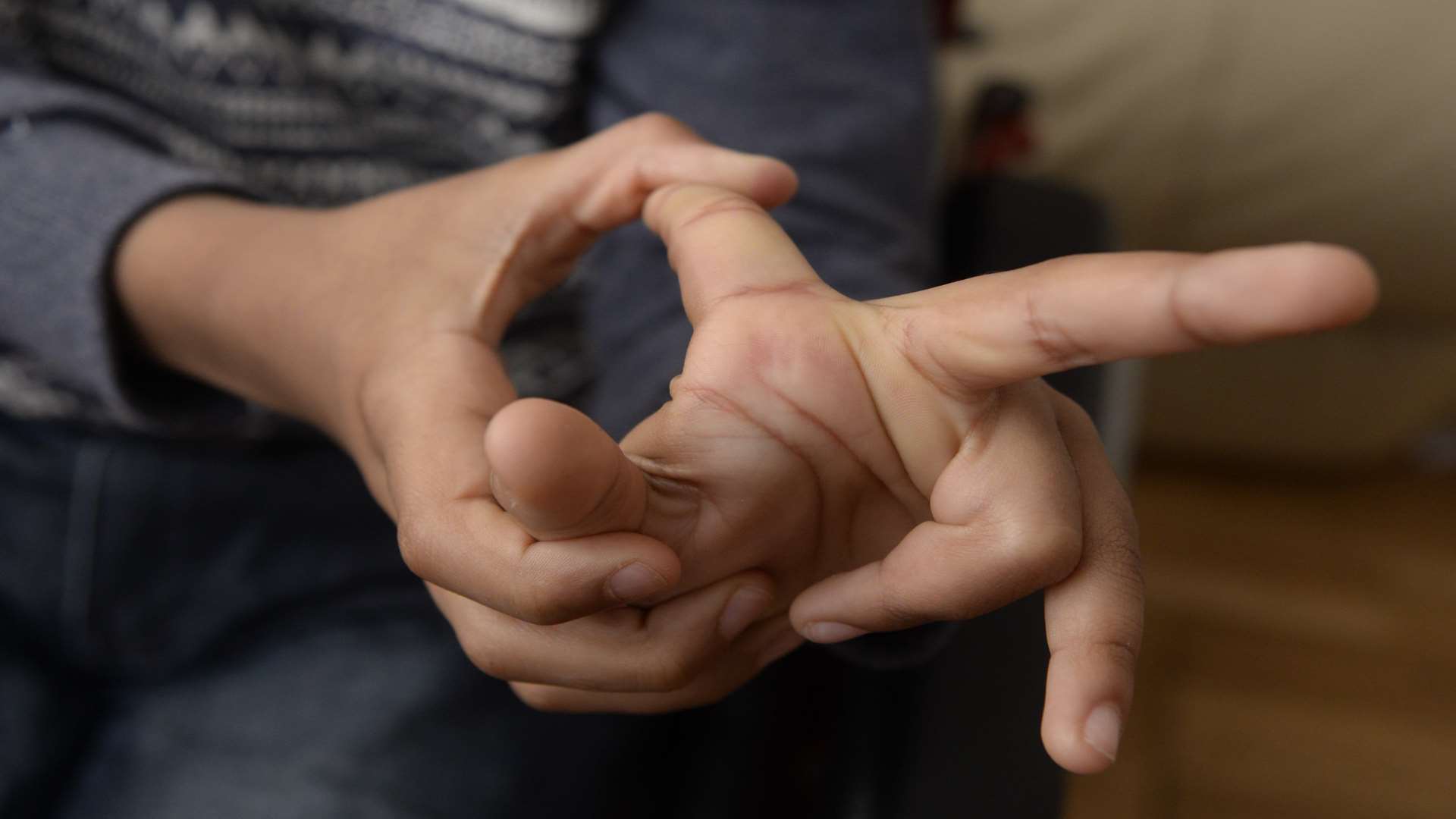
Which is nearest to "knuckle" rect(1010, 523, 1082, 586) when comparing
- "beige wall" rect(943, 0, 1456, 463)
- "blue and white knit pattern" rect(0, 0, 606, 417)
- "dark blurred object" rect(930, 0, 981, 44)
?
"blue and white knit pattern" rect(0, 0, 606, 417)

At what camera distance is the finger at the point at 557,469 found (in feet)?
0.52

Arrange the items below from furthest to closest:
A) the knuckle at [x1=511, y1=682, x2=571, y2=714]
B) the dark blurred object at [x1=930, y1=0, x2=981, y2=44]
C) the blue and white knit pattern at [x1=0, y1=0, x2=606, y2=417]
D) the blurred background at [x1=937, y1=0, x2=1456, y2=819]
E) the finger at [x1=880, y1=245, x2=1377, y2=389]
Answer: the blurred background at [x1=937, y1=0, x2=1456, y2=819], the dark blurred object at [x1=930, y1=0, x2=981, y2=44], the blue and white knit pattern at [x1=0, y1=0, x2=606, y2=417], the knuckle at [x1=511, y1=682, x2=571, y2=714], the finger at [x1=880, y1=245, x2=1377, y2=389]

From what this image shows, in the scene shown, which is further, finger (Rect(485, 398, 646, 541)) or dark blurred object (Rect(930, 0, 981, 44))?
dark blurred object (Rect(930, 0, 981, 44))

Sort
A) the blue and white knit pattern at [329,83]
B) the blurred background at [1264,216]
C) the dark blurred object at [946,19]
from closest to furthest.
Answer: the blue and white knit pattern at [329,83] < the dark blurred object at [946,19] < the blurred background at [1264,216]

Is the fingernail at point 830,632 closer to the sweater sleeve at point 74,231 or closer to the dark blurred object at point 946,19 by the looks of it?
the sweater sleeve at point 74,231

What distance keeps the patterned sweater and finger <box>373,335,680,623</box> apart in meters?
0.07

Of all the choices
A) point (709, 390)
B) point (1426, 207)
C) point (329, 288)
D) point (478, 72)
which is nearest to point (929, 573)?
point (709, 390)

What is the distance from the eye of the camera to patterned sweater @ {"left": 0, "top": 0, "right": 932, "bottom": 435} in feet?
0.98

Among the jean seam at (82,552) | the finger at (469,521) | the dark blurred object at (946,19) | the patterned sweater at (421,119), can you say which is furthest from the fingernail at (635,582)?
the dark blurred object at (946,19)

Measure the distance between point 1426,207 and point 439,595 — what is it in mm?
599

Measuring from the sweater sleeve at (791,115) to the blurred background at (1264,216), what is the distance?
0.14 m

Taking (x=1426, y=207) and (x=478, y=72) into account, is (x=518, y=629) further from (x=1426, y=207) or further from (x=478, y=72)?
(x=1426, y=207)

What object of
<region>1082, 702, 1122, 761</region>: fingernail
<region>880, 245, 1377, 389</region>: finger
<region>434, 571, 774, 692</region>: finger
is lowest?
<region>434, 571, 774, 692</region>: finger

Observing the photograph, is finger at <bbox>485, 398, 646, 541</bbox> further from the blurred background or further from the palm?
the blurred background
